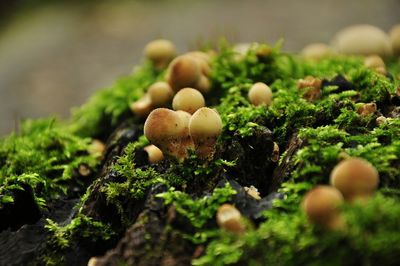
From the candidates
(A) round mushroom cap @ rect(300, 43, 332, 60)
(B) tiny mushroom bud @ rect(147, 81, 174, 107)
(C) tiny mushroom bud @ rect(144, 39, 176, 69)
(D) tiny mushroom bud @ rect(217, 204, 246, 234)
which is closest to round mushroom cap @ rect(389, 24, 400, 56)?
(A) round mushroom cap @ rect(300, 43, 332, 60)

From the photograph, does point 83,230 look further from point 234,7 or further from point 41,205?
point 234,7

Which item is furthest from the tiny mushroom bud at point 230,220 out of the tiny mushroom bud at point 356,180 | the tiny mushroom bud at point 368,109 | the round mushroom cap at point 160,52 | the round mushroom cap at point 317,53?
the round mushroom cap at point 317,53

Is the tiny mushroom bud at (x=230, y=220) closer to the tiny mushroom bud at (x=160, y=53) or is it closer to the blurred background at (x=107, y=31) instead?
the tiny mushroom bud at (x=160, y=53)

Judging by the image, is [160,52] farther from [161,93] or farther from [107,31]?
[107,31]

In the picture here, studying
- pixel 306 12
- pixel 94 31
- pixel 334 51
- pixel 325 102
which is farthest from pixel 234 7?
pixel 325 102

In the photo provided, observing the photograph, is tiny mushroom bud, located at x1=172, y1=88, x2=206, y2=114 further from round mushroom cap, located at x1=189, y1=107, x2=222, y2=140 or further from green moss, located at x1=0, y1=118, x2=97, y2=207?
green moss, located at x1=0, y1=118, x2=97, y2=207

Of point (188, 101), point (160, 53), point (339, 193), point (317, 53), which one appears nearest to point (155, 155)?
point (188, 101)
